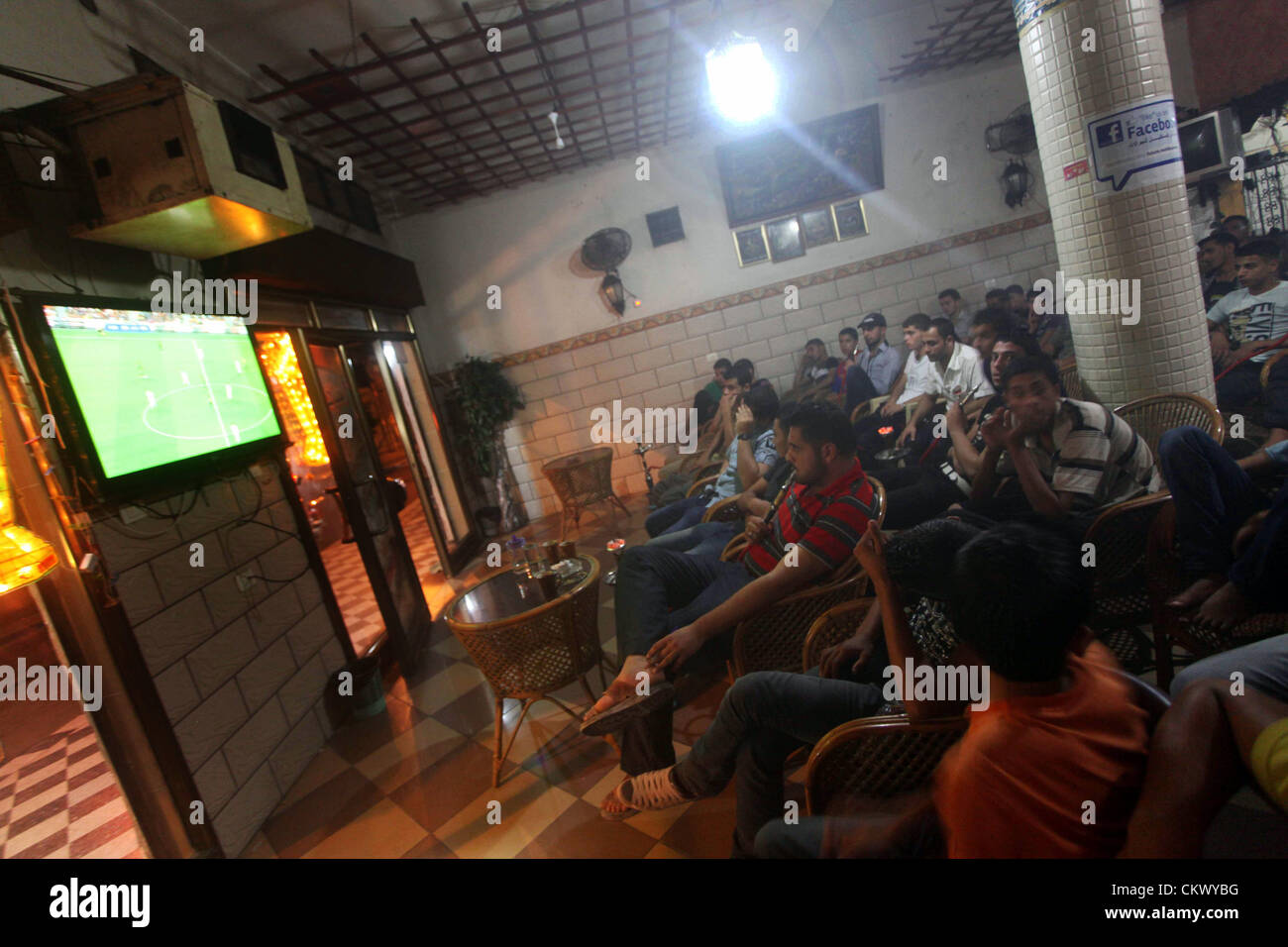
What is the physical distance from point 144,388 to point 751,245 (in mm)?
5467

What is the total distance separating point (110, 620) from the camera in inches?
76.3

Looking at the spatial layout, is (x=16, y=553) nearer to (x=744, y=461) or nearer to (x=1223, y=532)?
(x=744, y=461)

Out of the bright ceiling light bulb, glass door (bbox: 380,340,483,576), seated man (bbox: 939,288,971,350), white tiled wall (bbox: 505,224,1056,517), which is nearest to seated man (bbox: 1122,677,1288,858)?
A: the bright ceiling light bulb

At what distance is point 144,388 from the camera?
2.21 m

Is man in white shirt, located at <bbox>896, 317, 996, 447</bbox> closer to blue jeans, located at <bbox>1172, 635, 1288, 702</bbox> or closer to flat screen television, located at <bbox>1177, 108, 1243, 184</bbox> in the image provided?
blue jeans, located at <bbox>1172, 635, 1288, 702</bbox>

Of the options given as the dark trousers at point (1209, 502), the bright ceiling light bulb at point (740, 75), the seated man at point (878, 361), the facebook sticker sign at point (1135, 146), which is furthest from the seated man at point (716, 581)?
the seated man at point (878, 361)

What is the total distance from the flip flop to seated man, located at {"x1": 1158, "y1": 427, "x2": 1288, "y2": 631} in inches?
56.5

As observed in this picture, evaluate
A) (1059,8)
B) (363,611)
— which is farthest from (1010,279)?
(363,611)

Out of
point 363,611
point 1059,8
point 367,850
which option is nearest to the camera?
point 367,850

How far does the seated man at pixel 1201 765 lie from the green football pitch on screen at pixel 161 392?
282cm

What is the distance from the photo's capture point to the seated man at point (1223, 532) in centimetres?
140

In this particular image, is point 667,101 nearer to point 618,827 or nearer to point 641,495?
point 641,495

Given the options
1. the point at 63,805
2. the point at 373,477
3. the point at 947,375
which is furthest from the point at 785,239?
the point at 63,805
